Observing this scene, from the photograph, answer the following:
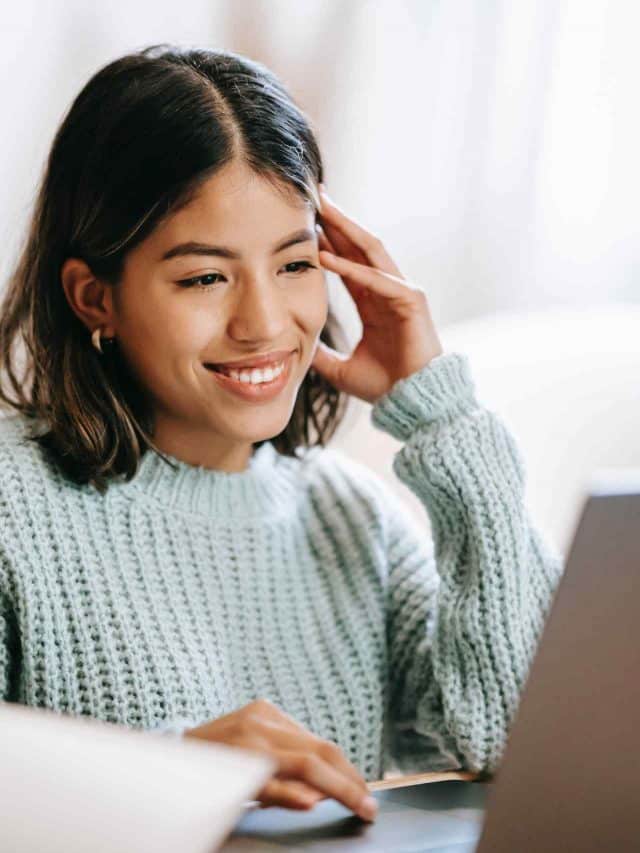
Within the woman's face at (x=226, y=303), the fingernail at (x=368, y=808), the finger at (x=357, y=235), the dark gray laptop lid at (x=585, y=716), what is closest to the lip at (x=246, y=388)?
the woman's face at (x=226, y=303)

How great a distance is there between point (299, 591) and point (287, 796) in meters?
0.45

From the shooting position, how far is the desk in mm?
832

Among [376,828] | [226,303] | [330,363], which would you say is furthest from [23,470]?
[376,828]

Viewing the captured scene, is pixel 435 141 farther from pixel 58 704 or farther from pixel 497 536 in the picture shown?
pixel 58 704

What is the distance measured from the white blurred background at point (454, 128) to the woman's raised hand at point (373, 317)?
17cm

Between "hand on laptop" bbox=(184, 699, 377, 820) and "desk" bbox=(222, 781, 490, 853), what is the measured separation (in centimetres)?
1

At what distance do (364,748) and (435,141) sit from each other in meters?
1.23

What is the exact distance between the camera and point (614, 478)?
61 centimetres

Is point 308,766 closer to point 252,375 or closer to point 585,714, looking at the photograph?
point 585,714

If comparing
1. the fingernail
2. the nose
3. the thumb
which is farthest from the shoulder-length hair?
the fingernail

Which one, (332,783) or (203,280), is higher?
(203,280)

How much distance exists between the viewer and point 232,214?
3.69 feet

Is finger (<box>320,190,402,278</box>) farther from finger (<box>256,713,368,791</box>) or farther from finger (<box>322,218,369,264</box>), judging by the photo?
finger (<box>256,713,368,791</box>)

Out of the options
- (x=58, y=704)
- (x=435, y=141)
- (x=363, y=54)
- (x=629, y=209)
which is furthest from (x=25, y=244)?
(x=629, y=209)
